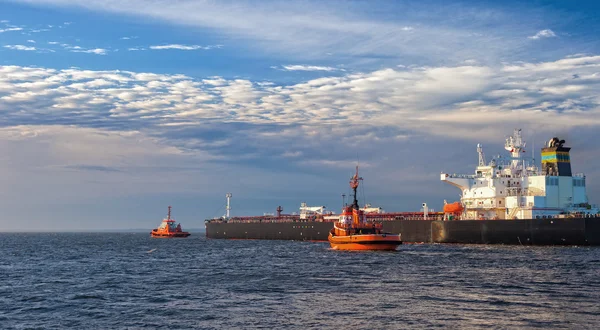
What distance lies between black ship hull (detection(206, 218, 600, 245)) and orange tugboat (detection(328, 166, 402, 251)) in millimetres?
16108

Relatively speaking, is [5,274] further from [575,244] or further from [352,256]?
[575,244]

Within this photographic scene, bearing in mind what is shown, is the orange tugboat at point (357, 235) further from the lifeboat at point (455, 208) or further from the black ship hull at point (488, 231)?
the lifeboat at point (455, 208)

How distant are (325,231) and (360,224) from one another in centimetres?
3355

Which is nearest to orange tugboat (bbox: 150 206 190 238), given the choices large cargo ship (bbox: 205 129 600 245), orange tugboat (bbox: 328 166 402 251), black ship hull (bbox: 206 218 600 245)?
A: black ship hull (bbox: 206 218 600 245)

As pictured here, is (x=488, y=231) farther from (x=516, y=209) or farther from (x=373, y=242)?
(x=373, y=242)

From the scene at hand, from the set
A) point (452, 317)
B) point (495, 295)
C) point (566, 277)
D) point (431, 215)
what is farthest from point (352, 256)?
point (431, 215)

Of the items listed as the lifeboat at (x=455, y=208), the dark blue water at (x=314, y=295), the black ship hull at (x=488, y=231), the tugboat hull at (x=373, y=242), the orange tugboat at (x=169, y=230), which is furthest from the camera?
the orange tugboat at (x=169, y=230)

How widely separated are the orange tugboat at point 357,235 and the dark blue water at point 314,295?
9665 millimetres

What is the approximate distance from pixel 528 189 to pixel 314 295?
54.7 m

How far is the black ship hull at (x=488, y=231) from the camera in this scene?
2675 inches

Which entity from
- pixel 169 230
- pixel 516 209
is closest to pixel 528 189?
pixel 516 209

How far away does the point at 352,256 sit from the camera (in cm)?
5956

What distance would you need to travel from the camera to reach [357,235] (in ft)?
215

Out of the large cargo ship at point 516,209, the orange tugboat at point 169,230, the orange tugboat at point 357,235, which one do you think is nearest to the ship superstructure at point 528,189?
the large cargo ship at point 516,209
